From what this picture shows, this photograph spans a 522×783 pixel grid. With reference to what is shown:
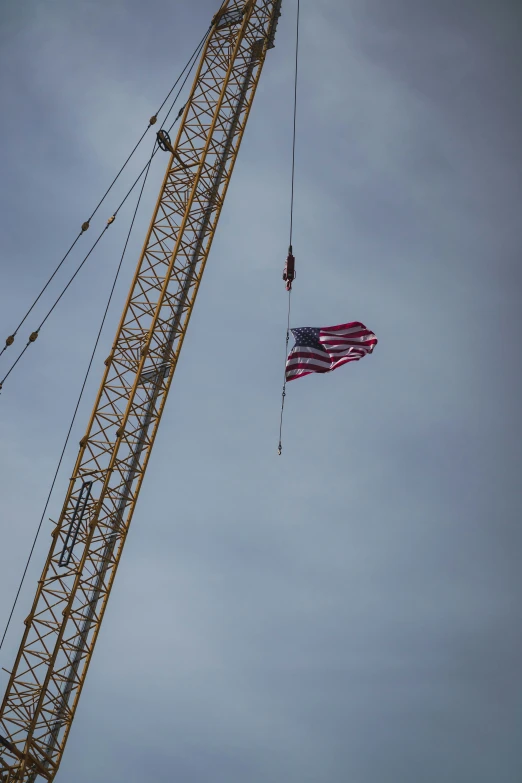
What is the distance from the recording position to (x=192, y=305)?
49188 millimetres

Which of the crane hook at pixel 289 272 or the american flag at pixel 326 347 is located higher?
the crane hook at pixel 289 272

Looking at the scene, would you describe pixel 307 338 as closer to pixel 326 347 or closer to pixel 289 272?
pixel 326 347

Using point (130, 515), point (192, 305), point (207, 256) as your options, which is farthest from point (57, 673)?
point (207, 256)

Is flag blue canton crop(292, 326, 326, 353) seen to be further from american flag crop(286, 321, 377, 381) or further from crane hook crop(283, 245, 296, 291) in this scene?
crane hook crop(283, 245, 296, 291)

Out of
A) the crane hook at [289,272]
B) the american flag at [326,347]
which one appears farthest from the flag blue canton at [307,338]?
the crane hook at [289,272]

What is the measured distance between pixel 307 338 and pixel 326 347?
119 centimetres

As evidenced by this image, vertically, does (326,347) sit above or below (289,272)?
below

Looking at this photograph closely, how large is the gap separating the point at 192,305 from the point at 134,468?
927 cm

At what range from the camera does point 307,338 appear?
51250 mm

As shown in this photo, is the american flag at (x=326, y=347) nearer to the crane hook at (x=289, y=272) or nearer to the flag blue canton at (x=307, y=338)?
the flag blue canton at (x=307, y=338)

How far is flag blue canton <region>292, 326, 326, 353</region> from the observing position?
5119 cm

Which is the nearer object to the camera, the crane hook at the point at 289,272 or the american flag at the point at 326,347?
the american flag at the point at 326,347

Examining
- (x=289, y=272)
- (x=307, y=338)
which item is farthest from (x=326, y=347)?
(x=289, y=272)

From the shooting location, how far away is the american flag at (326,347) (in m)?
51.2
